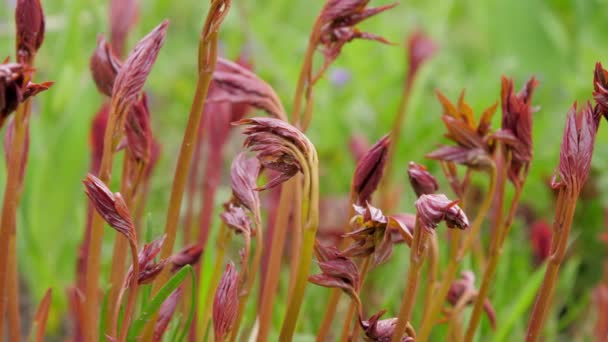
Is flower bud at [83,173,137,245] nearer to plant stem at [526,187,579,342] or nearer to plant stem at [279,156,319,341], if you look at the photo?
plant stem at [279,156,319,341]

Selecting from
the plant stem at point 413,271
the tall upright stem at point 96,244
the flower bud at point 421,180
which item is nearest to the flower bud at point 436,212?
the plant stem at point 413,271

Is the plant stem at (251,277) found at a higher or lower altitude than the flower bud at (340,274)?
lower

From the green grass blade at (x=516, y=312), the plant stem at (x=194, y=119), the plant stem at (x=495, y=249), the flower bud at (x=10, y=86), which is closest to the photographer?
the flower bud at (x=10, y=86)

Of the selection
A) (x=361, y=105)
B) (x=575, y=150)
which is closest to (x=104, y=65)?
(x=575, y=150)

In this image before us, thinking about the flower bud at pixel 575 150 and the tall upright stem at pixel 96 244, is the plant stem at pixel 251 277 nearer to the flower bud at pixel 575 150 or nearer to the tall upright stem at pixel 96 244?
the tall upright stem at pixel 96 244

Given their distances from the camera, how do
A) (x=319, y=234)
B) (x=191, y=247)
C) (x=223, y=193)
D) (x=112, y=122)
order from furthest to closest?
(x=223, y=193) → (x=319, y=234) → (x=191, y=247) → (x=112, y=122)

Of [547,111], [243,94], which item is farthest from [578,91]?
[243,94]

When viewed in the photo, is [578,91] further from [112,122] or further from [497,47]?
[112,122]
